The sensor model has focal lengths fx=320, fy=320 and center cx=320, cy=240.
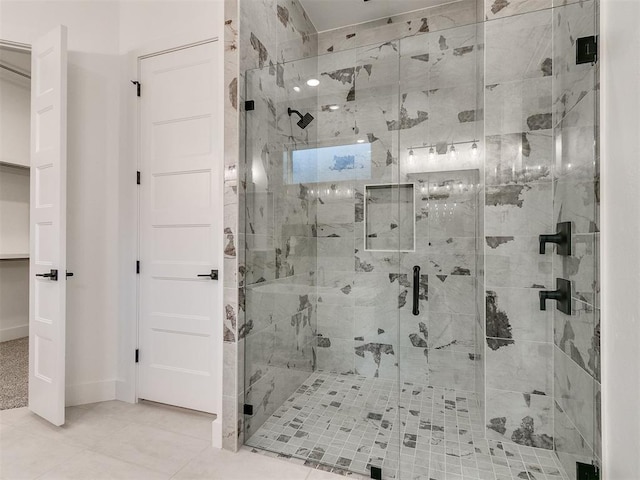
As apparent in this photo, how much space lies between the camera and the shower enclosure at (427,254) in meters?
1.58

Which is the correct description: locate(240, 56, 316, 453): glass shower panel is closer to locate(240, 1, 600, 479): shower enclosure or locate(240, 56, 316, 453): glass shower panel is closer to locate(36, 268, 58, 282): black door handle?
locate(240, 1, 600, 479): shower enclosure

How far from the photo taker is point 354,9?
2.65 meters

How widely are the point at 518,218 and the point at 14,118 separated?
533 cm

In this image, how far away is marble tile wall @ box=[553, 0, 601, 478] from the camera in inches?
50.9

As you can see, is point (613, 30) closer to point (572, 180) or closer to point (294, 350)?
point (572, 180)

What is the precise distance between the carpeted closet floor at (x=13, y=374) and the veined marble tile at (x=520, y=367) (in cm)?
315

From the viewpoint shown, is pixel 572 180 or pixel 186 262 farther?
pixel 186 262

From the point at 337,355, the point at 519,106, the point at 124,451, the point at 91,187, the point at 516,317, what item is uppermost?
the point at 519,106

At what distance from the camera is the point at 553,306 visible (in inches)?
66.3

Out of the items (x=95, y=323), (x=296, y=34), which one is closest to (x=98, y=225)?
(x=95, y=323)

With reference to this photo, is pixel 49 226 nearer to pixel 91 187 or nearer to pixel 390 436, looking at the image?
pixel 91 187

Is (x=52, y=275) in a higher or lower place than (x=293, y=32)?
lower

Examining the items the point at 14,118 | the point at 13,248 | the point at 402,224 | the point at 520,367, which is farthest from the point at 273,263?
the point at 14,118

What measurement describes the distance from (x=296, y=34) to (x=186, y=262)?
1.99 meters
